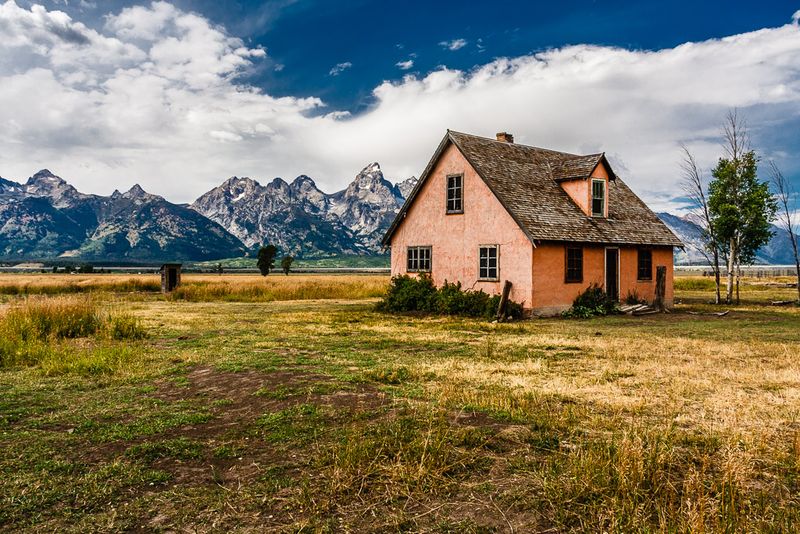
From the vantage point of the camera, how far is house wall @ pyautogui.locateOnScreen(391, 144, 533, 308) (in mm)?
22766

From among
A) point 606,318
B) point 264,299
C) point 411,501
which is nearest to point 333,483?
point 411,501

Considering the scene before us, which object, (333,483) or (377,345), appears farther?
(377,345)

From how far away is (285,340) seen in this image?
49.6 feet

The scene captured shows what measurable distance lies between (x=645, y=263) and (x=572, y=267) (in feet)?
18.8

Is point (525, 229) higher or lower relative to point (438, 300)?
higher

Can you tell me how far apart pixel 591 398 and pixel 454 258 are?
16907 millimetres

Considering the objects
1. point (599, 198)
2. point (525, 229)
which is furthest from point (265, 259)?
point (525, 229)

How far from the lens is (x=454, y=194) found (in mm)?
25422

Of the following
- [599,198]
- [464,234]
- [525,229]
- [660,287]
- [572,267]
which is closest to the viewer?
[525,229]

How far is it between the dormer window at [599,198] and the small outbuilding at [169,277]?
28.6 meters

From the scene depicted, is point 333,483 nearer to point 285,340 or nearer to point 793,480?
point 793,480

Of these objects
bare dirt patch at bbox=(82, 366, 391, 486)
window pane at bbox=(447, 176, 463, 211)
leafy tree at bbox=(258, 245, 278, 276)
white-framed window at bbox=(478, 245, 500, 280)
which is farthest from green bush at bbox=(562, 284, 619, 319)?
leafy tree at bbox=(258, 245, 278, 276)

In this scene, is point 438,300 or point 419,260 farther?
point 419,260

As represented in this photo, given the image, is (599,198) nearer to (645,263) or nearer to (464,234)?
(645,263)
